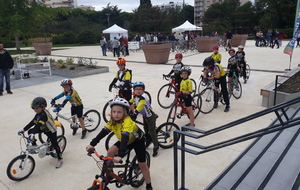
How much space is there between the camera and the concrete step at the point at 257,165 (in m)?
3.47

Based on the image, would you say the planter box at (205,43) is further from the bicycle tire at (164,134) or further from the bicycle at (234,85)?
the bicycle tire at (164,134)

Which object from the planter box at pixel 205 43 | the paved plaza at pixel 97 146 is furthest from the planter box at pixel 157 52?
the planter box at pixel 205 43

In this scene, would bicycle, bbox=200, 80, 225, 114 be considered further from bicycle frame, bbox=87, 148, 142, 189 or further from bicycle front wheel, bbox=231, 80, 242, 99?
bicycle frame, bbox=87, 148, 142, 189

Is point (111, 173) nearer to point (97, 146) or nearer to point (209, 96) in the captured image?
point (97, 146)

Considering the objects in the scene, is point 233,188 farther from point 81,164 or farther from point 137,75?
point 137,75

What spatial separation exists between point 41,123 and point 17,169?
2.84 ft

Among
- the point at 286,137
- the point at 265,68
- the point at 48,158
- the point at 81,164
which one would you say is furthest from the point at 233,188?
the point at 265,68

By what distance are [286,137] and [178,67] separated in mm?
3293

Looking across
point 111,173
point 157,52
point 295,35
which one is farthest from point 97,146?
point 157,52

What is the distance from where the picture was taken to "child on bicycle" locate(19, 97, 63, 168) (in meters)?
3.94

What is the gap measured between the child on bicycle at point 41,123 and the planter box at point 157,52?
37.7 ft

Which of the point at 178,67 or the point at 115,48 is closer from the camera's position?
the point at 178,67

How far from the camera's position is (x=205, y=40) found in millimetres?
21062

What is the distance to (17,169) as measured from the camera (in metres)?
4.05
